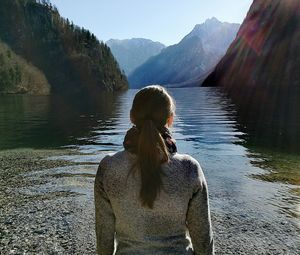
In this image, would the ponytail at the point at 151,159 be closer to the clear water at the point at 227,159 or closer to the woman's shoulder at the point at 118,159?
the woman's shoulder at the point at 118,159

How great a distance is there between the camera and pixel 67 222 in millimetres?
12180

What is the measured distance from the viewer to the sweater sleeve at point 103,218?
163 inches

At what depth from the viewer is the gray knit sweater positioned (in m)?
3.88

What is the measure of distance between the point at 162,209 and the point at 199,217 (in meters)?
0.42

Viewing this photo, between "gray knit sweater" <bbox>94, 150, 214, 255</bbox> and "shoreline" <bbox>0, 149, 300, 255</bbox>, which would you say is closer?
"gray knit sweater" <bbox>94, 150, 214, 255</bbox>

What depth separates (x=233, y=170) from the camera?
2014cm

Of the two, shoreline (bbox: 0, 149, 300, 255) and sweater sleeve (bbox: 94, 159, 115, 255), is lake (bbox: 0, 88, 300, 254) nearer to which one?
shoreline (bbox: 0, 149, 300, 255)

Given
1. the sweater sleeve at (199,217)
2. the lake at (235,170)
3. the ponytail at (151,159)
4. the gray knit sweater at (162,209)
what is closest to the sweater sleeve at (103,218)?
the gray knit sweater at (162,209)

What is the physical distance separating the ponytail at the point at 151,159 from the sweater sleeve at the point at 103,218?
51 centimetres

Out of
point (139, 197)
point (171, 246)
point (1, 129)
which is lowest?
point (1, 129)

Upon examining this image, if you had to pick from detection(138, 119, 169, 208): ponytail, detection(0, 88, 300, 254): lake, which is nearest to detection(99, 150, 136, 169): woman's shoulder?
detection(138, 119, 169, 208): ponytail

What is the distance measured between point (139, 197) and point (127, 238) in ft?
1.80

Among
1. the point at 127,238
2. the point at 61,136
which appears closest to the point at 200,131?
the point at 61,136

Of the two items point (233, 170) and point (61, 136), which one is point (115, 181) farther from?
point (61, 136)
